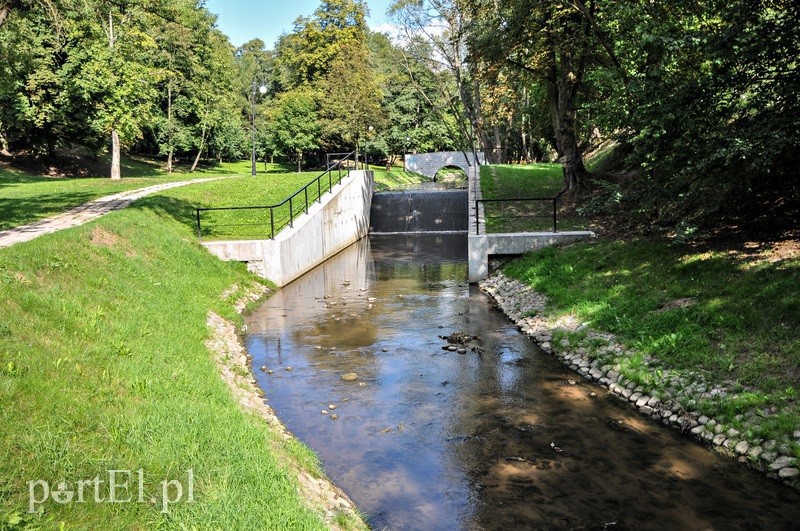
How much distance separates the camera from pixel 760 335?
816cm

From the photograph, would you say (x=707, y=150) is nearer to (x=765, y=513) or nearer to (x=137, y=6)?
(x=765, y=513)

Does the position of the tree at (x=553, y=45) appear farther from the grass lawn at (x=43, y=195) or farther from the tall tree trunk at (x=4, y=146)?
the tall tree trunk at (x=4, y=146)

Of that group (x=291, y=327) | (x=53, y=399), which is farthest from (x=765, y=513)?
(x=291, y=327)

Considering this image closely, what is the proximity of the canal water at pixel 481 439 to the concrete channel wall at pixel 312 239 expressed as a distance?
10.9 ft

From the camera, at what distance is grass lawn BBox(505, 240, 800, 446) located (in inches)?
288

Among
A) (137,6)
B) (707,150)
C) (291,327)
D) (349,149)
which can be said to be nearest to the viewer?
(707,150)

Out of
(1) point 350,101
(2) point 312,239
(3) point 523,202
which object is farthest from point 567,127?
(1) point 350,101

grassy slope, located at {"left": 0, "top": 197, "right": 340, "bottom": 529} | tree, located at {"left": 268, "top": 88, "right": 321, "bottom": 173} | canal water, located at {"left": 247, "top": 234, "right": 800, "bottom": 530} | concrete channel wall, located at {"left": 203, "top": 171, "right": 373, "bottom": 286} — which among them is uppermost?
tree, located at {"left": 268, "top": 88, "right": 321, "bottom": 173}

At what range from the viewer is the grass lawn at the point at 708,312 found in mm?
7309

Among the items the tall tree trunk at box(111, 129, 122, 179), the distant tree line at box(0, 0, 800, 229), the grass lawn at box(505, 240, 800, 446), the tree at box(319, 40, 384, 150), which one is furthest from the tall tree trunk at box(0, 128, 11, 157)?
the grass lawn at box(505, 240, 800, 446)

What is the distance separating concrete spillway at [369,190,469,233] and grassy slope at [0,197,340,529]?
2101 centimetres

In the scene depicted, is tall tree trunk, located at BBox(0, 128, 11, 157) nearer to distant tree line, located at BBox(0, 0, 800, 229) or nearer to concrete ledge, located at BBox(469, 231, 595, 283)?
distant tree line, located at BBox(0, 0, 800, 229)

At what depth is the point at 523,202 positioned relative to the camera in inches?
875

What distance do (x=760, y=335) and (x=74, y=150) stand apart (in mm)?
41481
